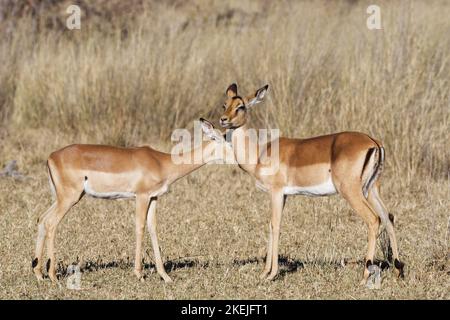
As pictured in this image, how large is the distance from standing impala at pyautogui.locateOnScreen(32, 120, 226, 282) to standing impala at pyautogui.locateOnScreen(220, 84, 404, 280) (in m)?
0.30

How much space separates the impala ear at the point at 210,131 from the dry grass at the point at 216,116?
103cm

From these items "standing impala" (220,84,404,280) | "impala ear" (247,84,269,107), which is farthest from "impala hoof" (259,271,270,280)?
"impala ear" (247,84,269,107)

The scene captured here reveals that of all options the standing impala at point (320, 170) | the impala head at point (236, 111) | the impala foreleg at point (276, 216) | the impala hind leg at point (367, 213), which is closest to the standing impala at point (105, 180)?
the impala head at point (236, 111)

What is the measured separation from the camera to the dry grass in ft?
22.6

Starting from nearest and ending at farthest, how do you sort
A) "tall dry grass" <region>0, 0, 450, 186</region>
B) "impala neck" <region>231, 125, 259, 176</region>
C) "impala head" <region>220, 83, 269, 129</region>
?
"impala head" <region>220, 83, 269, 129</region> < "impala neck" <region>231, 125, 259, 176</region> < "tall dry grass" <region>0, 0, 450, 186</region>

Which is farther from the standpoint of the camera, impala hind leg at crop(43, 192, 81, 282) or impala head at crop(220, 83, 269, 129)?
impala head at crop(220, 83, 269, 129)

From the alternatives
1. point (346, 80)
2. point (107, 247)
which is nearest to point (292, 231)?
point (107, 247)

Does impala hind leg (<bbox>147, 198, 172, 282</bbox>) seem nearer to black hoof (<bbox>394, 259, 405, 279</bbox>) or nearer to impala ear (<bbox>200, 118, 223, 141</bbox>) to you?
impala ear (<bbox>200, 118, 223, 141</bbox>)

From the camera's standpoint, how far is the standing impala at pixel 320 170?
6.41 meters

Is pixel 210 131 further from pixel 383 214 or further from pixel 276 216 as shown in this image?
pixel 383 214

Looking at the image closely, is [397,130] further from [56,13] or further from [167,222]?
[56,13]

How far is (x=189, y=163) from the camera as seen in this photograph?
22.7 ft

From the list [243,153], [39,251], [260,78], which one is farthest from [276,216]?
[260,78]

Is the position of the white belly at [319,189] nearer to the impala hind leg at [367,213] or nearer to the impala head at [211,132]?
the impala hind leg at [367,213]
